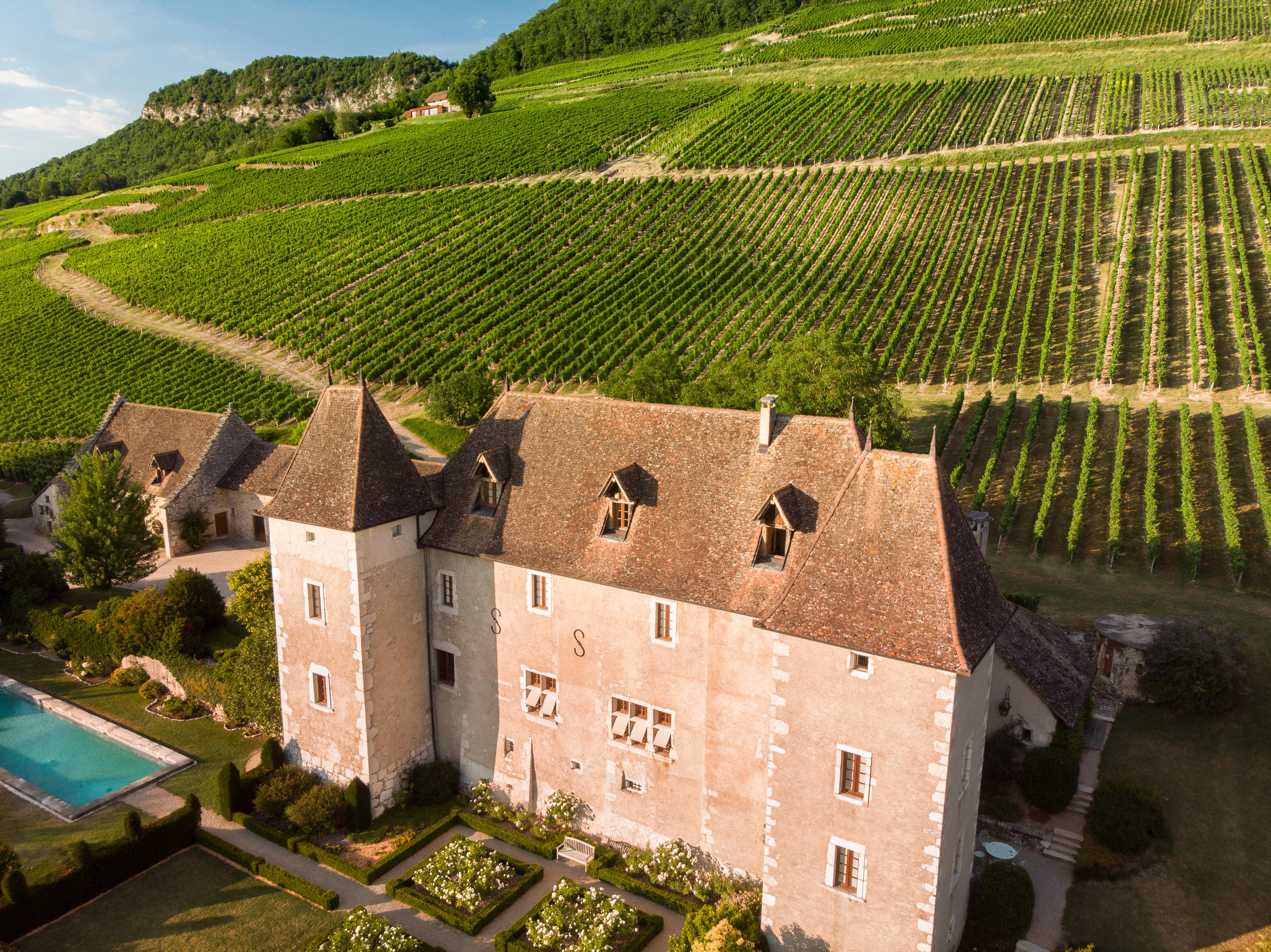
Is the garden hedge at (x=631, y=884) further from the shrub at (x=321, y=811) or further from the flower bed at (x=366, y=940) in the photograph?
the shrub at (x=321, y=811)

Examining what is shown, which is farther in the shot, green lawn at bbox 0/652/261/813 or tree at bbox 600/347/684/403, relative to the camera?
tree at bbox 600/347/684/403

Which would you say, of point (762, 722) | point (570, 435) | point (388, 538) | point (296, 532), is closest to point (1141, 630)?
point (762, 722)

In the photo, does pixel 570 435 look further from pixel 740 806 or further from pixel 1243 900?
pixel 1243 900

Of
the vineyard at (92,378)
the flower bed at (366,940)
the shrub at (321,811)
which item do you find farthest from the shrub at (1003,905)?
the vineyard at (92,378)

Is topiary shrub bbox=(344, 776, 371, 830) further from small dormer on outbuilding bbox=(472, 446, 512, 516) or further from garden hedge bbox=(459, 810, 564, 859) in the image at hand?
small dormer on outbuilding bbox=(472, 446, 512, 516)

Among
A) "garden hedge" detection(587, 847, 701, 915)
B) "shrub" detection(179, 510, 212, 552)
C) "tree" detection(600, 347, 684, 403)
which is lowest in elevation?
"garden hedge" detection(587, 847, 701, 915)

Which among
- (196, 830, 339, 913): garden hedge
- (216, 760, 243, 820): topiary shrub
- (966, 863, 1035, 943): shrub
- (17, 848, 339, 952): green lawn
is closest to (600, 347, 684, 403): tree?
(216, 760, 243, 820): topiary shrub
